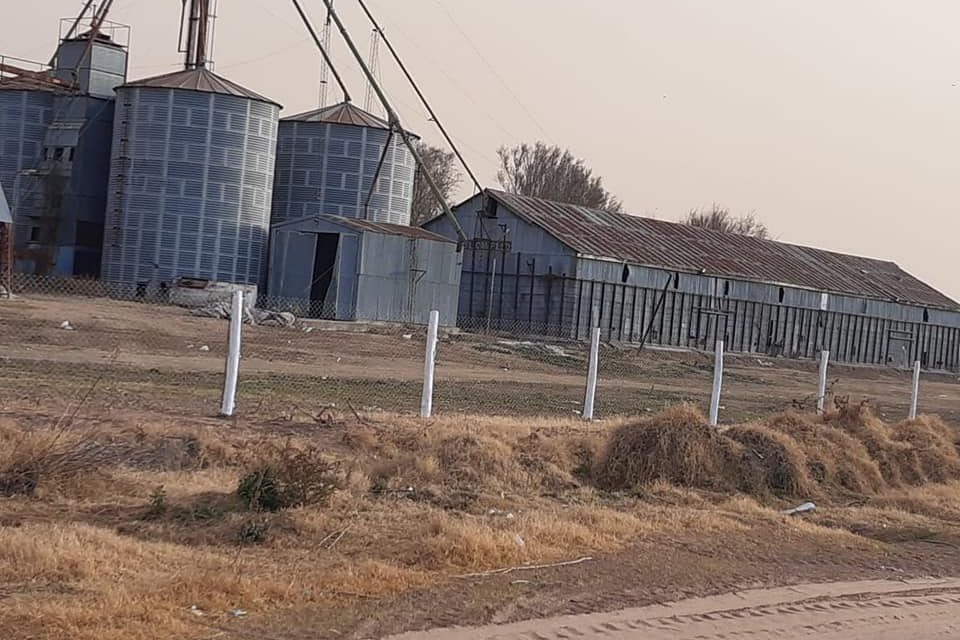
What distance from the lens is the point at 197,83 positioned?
46875mm

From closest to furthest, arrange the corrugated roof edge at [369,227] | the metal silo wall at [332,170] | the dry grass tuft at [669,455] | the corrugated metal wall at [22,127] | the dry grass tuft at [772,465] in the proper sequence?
the dry grass tuft at [669,455]
the dry grass tuft at [772,465]
the corrugated roof edge at [369,227]
the corrugated metal wall at [22,127]
the metal silo wall at [332,170]

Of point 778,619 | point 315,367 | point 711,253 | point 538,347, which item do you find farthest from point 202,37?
point 778,619

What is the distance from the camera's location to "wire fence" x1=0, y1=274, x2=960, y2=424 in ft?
57.8

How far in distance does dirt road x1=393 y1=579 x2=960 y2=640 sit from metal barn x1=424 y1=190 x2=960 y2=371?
40.5m

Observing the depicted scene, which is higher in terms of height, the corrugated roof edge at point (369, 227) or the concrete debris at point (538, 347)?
the corrugated roof edge at point (369, 227)

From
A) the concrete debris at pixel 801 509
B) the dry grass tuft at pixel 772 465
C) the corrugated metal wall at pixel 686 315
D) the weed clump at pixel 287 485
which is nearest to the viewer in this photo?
the weed clump at pixel 287 485

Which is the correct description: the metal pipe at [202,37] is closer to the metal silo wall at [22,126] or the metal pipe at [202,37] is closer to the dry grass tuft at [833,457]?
the metal silo wall at [22,126]

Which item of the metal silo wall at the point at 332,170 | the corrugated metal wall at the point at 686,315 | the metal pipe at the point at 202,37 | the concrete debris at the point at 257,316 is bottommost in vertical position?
the concrete debris at the point at 257,316

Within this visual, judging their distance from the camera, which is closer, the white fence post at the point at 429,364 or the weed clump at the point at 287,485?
the weed clump at the point at 287,485

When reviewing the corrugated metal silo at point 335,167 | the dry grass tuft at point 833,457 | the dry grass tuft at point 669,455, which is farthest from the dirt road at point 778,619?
the corrugated metal silo at point 335,167

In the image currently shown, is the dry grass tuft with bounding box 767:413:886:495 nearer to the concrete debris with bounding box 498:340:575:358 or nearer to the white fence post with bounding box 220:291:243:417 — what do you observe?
the white fence post with bounding box 220:291:243:417

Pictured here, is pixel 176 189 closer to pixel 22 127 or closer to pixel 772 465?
pixel 22 127

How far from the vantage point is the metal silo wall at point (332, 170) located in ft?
170

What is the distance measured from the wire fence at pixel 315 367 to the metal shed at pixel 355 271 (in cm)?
84
